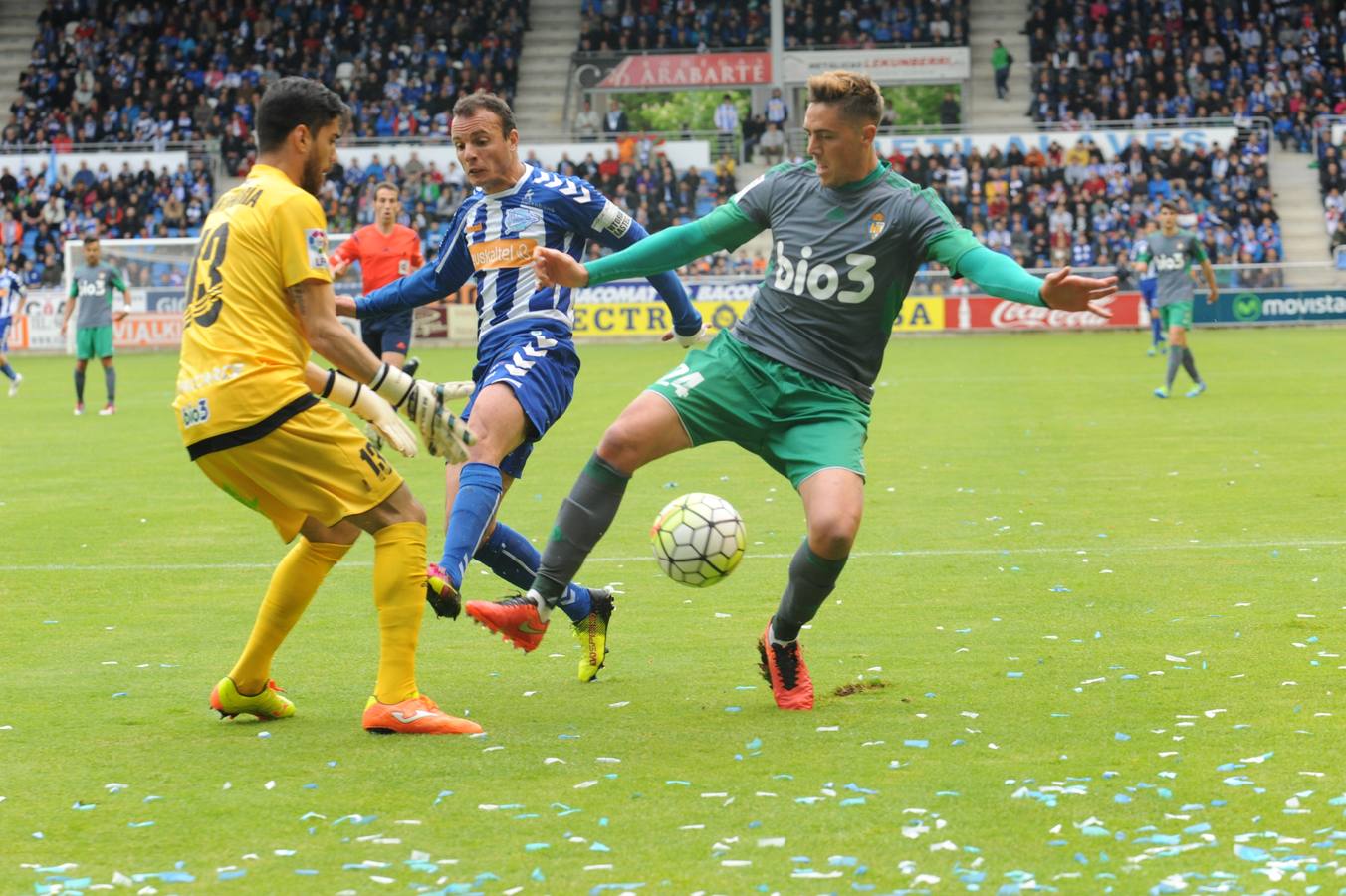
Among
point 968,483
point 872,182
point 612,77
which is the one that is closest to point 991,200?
point 612,77

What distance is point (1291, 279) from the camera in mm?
33719

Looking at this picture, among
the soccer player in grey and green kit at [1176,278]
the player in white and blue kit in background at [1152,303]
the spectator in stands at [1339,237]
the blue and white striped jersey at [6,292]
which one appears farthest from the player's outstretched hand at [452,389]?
the spectator in stands at [1339,237]

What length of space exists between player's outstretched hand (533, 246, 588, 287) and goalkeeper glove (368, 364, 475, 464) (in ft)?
2.12

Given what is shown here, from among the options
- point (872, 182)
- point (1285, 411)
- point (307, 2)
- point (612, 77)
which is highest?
point (307, 2)

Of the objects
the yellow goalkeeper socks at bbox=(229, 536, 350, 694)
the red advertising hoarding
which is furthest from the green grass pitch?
the red advertising hoarding

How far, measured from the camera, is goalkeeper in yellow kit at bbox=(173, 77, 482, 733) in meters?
5.25

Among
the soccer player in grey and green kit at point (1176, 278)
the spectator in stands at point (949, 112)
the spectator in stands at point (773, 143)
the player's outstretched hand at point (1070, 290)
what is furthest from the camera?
the spectator in stands at point (949, 112)

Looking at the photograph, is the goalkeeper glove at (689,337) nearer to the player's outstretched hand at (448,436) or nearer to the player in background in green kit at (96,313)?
the player's outstretched hand at (448,436)

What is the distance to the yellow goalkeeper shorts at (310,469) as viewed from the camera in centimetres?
527

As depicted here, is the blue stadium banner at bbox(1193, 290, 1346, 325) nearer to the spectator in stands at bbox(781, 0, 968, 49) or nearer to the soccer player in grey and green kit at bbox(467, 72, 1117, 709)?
the spectator in stands at bbox(781, 0, 968, 49)

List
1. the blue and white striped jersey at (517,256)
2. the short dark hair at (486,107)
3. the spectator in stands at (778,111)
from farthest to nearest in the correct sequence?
1. the spectator in stands at (778,111)
2. the blue and white striped jersey at (517,256)
3. the short dark hair at (486,107)

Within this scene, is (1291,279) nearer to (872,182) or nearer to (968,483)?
(968,483)

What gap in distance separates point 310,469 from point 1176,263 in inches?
653

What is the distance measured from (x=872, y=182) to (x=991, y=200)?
3315 cm
